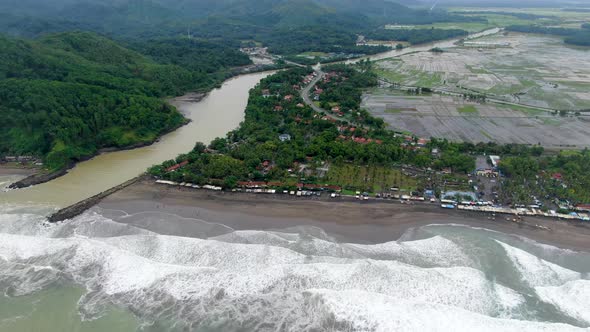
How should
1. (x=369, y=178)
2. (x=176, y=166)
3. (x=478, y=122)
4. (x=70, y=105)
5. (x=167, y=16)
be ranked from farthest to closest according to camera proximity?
1. (x=167, y=16)
2. (x=478, y=122)
3. (x=70, y=105)
4. (x=176, y=166)
5. (x=369, y=178)

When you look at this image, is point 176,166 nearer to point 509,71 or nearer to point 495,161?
point 495,161

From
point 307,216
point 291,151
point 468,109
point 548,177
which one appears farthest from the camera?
point 468,109

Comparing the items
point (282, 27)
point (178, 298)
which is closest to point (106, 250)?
point (178, 298)

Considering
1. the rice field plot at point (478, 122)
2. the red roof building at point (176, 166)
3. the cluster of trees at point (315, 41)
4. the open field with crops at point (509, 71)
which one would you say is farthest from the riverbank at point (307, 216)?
the cluster of trees at point (315, 41)

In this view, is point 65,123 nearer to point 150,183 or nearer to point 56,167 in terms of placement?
point 56,167

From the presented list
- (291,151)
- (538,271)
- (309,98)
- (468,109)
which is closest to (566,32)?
(468,109)

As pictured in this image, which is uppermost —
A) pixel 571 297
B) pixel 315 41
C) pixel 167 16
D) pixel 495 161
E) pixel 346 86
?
pixel 167 16

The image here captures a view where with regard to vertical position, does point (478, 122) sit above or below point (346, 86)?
below
